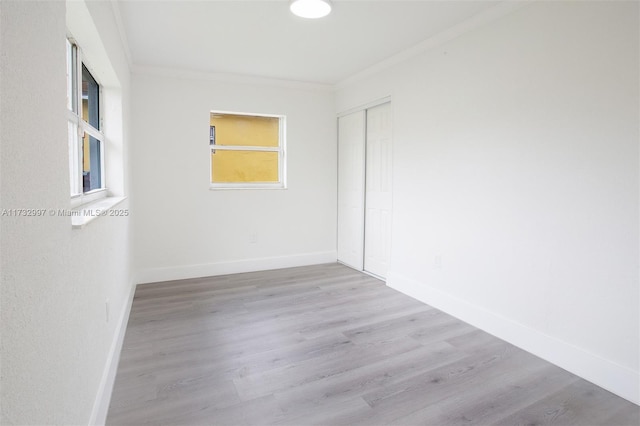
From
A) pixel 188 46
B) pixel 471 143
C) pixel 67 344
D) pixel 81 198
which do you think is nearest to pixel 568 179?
pixel 471 143

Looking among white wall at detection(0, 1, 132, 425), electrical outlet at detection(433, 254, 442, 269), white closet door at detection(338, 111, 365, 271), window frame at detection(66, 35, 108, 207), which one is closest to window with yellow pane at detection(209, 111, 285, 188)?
white closet door at detection(338, 111, 365, 271)

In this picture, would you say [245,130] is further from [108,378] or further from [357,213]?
[108,378]

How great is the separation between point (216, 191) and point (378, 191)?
1950mm

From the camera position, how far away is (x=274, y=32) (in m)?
3.17

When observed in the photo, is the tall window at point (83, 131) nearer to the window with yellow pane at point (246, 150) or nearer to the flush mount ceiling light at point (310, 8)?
the flush mount ceiling light at point (310, 8)

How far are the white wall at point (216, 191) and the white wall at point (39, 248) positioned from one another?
276 centimetres

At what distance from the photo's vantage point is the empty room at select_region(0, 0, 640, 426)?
118cm

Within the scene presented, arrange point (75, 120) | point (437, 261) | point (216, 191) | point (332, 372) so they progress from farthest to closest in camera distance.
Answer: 1. point (216, 191)
2. point (437, 261)
3. point (332, 372)
4. point (75, 120)

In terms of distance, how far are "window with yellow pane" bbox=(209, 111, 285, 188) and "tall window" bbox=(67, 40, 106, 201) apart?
5.75ft

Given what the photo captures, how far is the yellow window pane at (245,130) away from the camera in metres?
4.60

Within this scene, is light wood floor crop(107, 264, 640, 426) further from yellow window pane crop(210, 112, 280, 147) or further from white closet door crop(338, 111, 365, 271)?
yellow window pane crop(210, 112, 280, 147)

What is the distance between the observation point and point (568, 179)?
2.35 m

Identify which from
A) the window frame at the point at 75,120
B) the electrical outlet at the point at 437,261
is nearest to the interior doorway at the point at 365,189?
the electrical outlet at the point at 437,261

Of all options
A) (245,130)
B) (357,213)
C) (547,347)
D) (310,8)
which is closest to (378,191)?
(357,213)
